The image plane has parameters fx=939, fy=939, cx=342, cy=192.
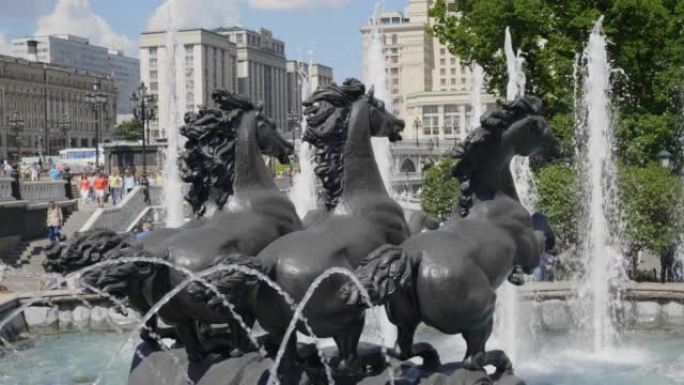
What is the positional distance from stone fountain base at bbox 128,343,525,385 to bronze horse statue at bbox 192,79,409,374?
215mm

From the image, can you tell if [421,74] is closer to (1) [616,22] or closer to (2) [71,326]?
(1) [616,22]

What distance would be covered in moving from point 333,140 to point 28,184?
22762mm

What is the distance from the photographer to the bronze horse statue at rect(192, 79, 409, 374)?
253 inches

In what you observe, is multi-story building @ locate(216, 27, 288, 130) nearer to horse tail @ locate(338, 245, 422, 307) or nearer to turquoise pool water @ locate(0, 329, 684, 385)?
turquoise pool water @ locate(0, 329, 684, 385)

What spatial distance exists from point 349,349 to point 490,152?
6.47 feet

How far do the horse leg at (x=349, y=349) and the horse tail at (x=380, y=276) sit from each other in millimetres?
477

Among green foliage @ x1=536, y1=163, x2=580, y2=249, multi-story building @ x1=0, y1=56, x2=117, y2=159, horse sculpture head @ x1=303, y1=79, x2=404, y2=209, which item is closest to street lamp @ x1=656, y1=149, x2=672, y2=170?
green foliage @ x1=536, y1=163, x2=580, y2=249

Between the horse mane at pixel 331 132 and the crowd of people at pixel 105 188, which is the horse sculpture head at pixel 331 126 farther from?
the crowd of people at pixel 105 188

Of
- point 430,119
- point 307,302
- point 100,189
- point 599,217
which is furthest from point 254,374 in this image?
point 430,119

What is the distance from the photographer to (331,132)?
7281 mm

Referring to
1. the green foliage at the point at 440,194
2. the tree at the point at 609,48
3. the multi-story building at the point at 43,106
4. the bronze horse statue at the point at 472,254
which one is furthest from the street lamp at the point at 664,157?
the multi-story building at the point at 43,106

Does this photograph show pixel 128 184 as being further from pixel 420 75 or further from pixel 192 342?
pixel 420 75

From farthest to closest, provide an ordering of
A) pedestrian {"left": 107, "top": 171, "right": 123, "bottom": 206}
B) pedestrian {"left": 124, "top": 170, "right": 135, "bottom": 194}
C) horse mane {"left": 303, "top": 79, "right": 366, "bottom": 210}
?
1. pedestrian {"left": 124, "top": 170, "right": 135, "bottom": 194}
2. pedestrian {"left": 107, "top": 171, "right": 123, "bottom": 206}
3. horse mane {"left": 303, "top": 79, "right": 366, "bottom": 210}

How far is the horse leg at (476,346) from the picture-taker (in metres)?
6.73
